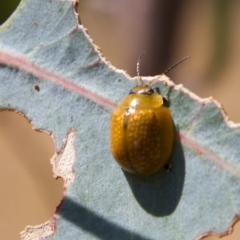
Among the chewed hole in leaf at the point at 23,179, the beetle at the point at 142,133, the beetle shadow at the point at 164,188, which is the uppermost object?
the beetle at the point at 142,133

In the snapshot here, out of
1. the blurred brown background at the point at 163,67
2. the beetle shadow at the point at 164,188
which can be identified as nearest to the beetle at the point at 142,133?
the beetle shadow at the point at 164,188

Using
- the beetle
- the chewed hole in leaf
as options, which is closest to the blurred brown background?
the chewed hole in leaf

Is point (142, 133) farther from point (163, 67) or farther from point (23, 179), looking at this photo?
point (23, 179)

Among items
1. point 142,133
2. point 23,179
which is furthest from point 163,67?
point 142,133

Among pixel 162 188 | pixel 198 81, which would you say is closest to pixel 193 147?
pixel 162 188

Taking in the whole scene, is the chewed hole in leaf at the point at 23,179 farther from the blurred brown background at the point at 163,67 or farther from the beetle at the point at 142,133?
the beetle at the point at 142,133

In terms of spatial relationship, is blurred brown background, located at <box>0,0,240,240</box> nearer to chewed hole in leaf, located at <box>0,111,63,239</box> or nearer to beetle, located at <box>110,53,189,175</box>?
chewed hole in leaf, located at <box>0,111,63,239</box>

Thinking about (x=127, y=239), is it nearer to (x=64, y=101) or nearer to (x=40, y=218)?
(x=64, y=101)
